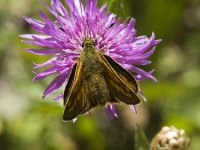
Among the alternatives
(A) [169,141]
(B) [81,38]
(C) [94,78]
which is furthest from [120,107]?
(C) [94,78]

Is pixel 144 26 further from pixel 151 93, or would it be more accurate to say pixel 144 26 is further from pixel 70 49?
pixel 70 49

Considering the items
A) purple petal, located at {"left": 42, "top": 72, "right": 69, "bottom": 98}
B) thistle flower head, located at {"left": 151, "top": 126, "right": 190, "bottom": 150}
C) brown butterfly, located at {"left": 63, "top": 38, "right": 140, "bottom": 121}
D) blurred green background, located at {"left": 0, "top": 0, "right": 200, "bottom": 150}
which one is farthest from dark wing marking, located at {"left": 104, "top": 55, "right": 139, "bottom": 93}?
blurred green background, located at {"left": 0, "top": 0, "right": 200, "bottom": 150}

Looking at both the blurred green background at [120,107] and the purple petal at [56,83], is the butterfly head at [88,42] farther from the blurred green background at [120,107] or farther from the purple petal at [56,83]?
the blurred green background at [120,107]

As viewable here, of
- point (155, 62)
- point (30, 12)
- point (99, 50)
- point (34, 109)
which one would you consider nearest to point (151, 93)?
point (155, 62)

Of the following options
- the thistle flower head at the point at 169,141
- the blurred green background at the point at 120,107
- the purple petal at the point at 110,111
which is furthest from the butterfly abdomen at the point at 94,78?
the blurred green background at the point at 120,107

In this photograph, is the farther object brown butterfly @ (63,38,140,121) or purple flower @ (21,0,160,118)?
purple flower @ (21,0,160,118)

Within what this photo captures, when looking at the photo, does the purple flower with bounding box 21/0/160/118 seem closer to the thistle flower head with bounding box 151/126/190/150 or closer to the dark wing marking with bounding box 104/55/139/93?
the dark wing marking with bounding box 104/55/139/93
